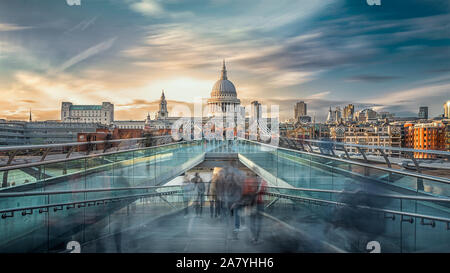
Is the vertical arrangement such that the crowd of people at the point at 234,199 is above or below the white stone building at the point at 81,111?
below

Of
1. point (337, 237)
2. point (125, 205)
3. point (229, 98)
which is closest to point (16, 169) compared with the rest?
point (125, 205)

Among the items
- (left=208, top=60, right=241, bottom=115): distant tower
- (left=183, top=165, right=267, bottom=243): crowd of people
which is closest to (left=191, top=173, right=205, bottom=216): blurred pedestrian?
(left=183, top=165, right=267, bottom=243): crowd of people

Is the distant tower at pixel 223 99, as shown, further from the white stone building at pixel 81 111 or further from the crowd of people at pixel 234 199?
the crowd of people at pixel 234 199

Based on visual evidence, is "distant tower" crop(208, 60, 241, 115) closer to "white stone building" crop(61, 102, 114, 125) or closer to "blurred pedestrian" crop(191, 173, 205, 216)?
"white stone building" crop(61, 102, 114, 125)

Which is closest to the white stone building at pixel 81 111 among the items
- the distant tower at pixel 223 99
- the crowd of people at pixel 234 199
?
the crowd of people at pixel 234 199

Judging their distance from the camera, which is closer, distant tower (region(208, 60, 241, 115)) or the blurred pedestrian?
the blurred pedestrian

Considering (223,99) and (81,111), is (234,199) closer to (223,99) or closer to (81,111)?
(81,111)

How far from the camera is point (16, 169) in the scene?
8.22 ft

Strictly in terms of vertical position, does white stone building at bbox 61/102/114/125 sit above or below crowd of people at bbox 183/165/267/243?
above

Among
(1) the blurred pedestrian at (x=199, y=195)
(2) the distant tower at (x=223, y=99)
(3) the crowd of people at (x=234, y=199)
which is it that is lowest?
(1) the blurred pedestrian at (x=199, y=195)

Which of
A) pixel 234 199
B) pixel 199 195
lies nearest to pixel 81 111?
pixel 199 195

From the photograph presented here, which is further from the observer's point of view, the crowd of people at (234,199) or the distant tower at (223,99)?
the distant tower at (223,99)
